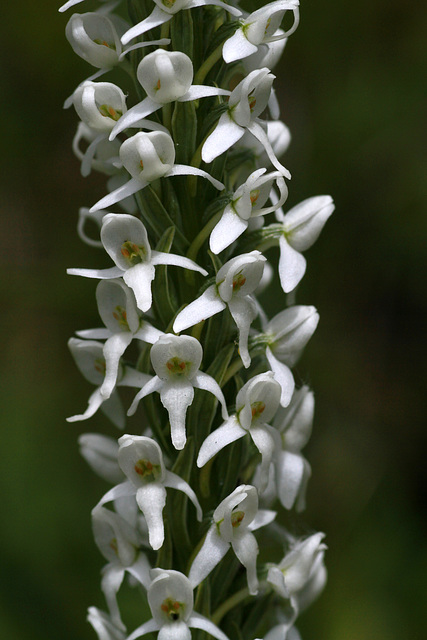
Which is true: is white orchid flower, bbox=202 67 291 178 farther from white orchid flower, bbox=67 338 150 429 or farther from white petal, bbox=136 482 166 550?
white petal, bbox=136 482 166 550

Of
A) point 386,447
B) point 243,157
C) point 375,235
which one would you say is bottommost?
point 386,447

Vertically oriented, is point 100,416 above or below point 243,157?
below

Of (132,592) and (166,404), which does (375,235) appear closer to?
(132,592)

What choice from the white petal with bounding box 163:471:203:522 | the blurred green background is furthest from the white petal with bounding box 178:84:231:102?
the blurred green background

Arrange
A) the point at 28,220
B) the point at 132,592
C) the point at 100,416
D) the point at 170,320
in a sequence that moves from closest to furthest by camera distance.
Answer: the point at 170,320 → the point at 132,592 → the point at 100,416 → the point at 28,220

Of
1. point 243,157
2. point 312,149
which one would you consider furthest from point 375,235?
point 243,157

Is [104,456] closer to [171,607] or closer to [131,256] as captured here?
[171,607]
